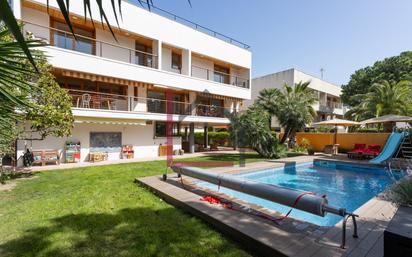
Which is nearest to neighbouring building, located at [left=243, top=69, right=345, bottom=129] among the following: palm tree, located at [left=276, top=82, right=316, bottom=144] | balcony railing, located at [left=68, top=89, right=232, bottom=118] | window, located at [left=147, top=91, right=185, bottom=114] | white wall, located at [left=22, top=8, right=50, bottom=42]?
balcony railing, located at [left=68, top=89, right=232, bottom=118]

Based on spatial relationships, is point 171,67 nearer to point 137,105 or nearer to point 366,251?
point 137,105

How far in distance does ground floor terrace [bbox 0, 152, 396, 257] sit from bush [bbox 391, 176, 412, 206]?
817mm

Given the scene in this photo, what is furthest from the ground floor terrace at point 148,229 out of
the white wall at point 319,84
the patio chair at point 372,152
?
the white wall at point 319,84

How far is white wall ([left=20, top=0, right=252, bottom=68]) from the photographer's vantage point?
20.9m

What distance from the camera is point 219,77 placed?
32125 mm

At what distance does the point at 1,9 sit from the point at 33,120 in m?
14.9

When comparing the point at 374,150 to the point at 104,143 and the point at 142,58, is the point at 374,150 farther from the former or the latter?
the point at 104,143

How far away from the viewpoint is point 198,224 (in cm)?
691

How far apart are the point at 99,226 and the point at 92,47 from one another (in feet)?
62.1

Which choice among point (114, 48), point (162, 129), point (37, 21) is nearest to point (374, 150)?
point (162, 129)

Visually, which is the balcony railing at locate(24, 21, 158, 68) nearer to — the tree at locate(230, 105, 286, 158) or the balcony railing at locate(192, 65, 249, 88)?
the balcony railing at locate(192, 65, 249, 88)

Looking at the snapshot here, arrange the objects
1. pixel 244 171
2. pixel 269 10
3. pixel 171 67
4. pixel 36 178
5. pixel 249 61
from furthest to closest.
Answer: pixel 249 61 → pixel 171 67 → pixel 269 10 → pixel 244 171 → pixel 36 178

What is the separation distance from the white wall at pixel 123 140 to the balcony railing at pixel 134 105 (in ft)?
6.00

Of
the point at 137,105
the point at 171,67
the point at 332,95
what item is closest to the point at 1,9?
the point at 137,105
